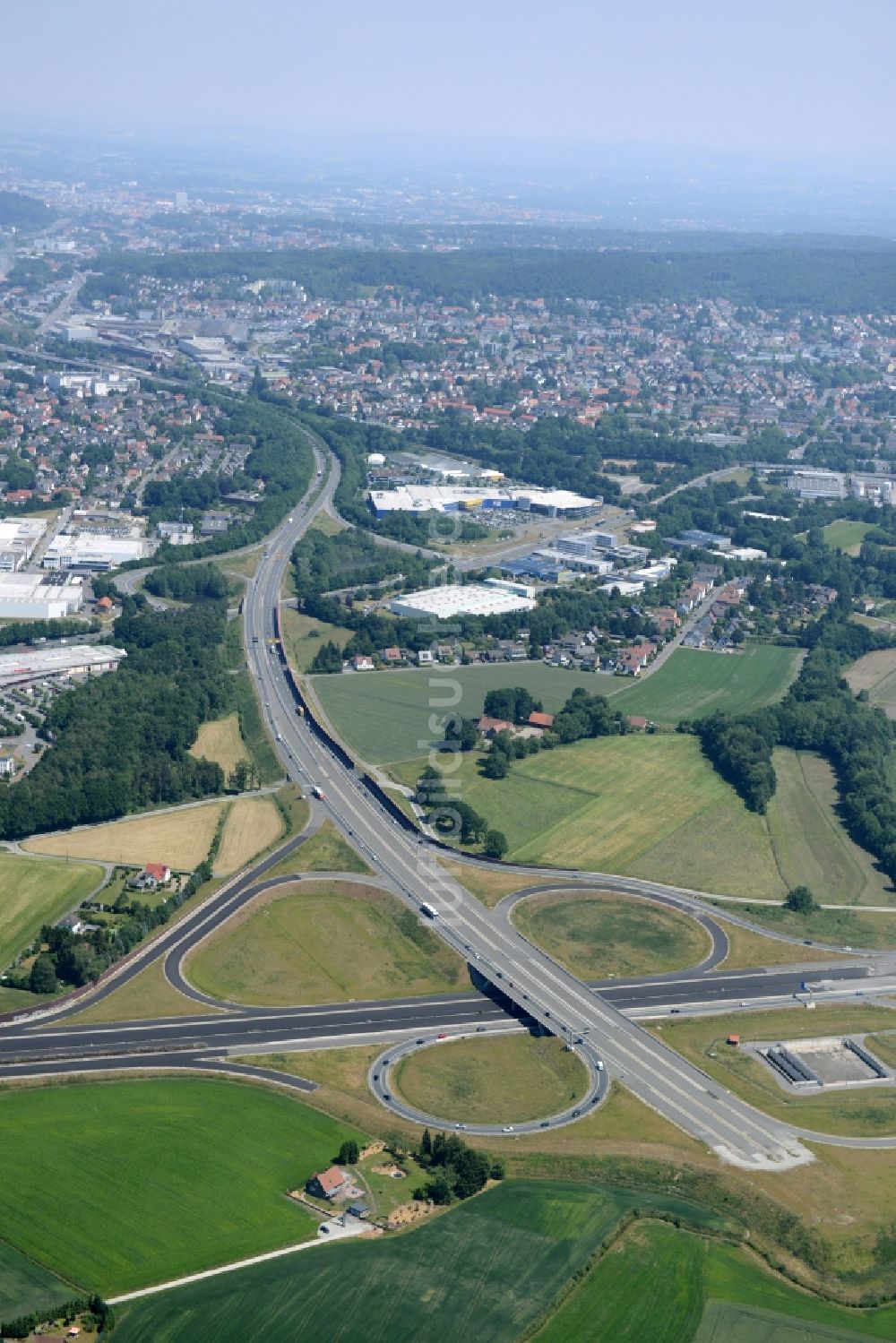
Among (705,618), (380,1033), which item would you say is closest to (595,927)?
(380,1033)

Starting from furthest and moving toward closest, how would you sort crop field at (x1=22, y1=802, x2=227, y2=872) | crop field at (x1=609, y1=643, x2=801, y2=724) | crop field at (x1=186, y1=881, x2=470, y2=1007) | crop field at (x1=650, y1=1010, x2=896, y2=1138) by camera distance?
crop field at (x1=609, y1=643, x2=801, y2=724) → crop field at (x1=22, y1=802, x2=227, y2=872) → crop field at (x1=186, y1=881, x2=470, y2=1007) → crop field at (x1=650, y1=1010, x2=896, y2=1138)

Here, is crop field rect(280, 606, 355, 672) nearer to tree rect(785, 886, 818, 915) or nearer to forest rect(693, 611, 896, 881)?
forest rect(693, 611, 896, 881)

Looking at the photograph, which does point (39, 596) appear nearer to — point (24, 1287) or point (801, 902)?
point (801, 902)

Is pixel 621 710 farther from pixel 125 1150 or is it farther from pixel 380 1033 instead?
pixel 125 1150

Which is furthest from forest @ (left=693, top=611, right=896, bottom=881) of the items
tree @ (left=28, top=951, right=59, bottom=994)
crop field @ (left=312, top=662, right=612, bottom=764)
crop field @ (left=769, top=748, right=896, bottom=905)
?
tree @ (left=28, top=951, right=59, bottom=994)

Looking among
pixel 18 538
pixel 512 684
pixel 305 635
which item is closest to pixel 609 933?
pixel 512 684
